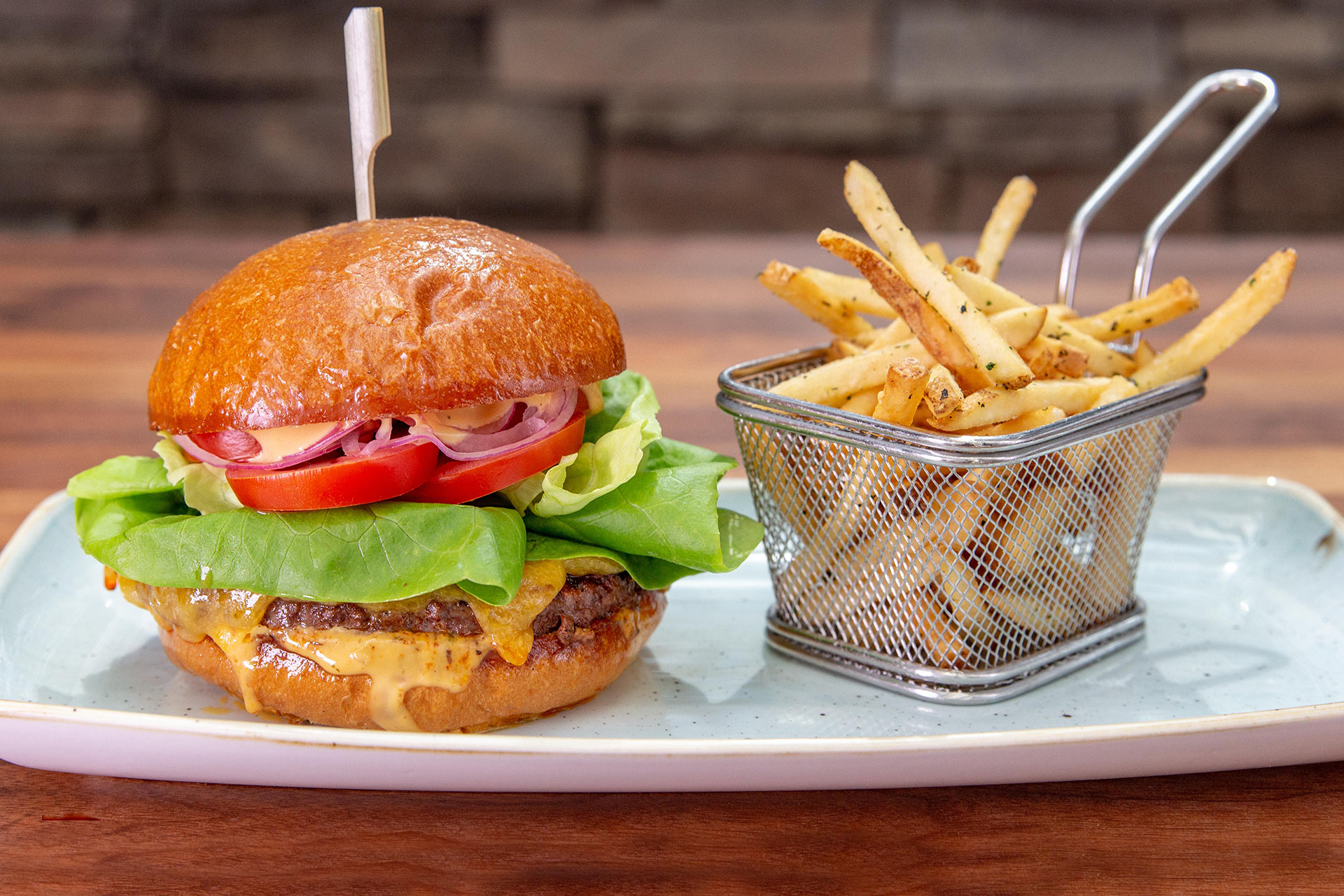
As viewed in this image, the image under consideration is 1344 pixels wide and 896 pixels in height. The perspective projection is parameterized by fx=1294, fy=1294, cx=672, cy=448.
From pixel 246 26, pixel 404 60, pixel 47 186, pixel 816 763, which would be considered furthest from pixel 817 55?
pixel 816 763

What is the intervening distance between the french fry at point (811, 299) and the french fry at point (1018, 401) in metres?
0.35

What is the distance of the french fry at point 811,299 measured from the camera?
2229 mm

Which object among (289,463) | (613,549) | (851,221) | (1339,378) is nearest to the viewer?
(289,463)

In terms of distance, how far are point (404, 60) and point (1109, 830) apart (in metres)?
5.85

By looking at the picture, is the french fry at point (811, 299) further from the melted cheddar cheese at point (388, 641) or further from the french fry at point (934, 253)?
the melted cheddar cheese at point (388, 641)

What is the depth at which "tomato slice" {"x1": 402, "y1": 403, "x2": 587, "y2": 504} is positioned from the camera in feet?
6.41

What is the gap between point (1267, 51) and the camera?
6520 mm

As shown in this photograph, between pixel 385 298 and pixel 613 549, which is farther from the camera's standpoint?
pixel 613 549

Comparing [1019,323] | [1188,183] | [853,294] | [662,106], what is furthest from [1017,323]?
[662,106]

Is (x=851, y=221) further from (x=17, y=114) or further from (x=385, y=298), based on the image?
(x=385, y=298)

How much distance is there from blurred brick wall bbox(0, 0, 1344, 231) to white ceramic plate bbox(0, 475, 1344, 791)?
423cm

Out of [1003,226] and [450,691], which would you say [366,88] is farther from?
[1003,226]

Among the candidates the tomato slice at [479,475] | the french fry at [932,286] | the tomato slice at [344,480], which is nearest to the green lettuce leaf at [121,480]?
the tomato slice at [344,480]

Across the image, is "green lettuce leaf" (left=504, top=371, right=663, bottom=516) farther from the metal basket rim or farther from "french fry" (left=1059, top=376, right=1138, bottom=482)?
"french fry" (left=1059, top=376, right=1138, bottom=482)
